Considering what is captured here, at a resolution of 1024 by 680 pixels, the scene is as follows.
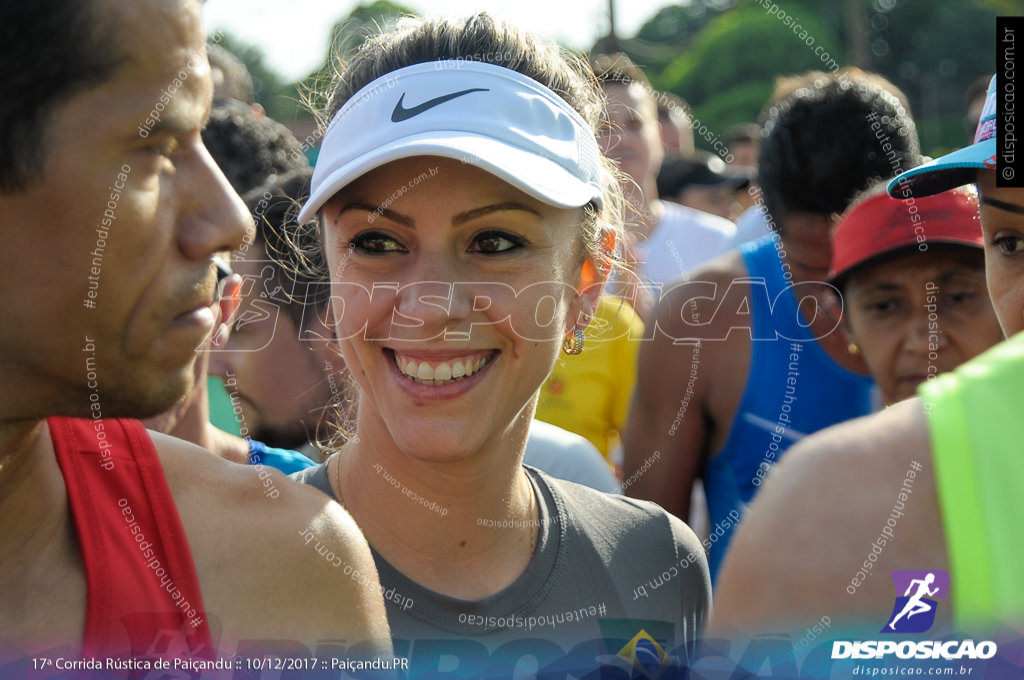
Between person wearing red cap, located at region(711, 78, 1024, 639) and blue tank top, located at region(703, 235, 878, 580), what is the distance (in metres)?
1.88

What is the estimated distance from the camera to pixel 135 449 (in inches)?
58.8

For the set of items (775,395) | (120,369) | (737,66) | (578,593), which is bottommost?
(578,593)

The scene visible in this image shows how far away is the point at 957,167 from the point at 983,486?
3.78 feet

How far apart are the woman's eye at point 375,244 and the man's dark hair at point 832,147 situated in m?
1.53

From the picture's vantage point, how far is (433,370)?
192 centimetres

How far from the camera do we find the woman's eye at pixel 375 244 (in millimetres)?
1938

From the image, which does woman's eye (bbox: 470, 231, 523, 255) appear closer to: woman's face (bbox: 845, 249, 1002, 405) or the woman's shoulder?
the woman's shoulder

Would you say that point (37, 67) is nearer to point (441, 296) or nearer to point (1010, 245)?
point (441, 296)

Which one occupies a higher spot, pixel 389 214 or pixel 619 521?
pixel 389 214

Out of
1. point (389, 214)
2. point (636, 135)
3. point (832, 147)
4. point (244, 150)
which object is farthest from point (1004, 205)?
point (636, 135)

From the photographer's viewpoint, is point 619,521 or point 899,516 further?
point 619,521

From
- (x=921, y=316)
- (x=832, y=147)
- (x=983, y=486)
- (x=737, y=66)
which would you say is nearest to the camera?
(x=983, y=486)

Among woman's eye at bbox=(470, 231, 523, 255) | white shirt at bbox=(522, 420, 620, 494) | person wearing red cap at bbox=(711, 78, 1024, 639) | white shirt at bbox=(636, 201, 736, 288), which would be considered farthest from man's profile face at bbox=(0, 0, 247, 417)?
white shirt at bbox=(636, 201, 736, 288)

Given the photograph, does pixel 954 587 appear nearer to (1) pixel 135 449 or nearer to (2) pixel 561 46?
(1) pixel 135 449
